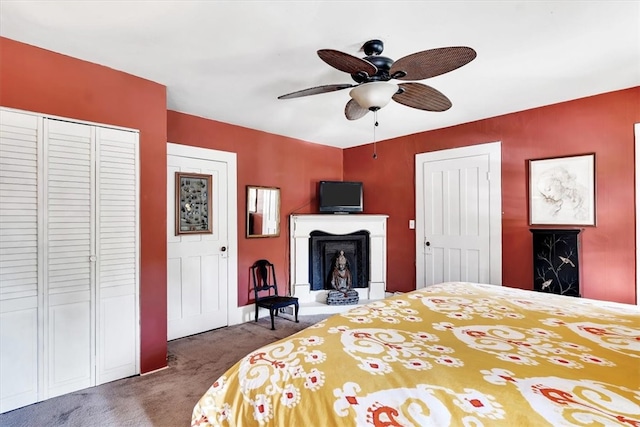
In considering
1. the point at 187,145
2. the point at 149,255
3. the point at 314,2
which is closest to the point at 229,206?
the point at 187,145

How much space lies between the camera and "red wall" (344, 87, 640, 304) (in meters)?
2.69

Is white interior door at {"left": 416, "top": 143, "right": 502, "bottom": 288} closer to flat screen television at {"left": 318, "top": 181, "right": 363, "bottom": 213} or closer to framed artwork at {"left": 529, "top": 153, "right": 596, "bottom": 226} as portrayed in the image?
framed artwork at {"left": 529, "top": 153, "right": 596, "bottom": 226}

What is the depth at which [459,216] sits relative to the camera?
371 centimetres

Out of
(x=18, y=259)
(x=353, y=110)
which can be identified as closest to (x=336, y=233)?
(x=353, y=110)

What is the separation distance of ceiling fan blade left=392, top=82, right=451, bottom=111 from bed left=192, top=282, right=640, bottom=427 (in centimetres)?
134

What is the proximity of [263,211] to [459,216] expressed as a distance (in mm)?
2403

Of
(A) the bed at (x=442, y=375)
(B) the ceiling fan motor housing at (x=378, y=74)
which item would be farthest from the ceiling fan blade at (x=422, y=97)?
(A) the bed at (x=442, y=375)

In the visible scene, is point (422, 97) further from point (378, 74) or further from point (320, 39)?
point (320, 39)

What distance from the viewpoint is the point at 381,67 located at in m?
1.93

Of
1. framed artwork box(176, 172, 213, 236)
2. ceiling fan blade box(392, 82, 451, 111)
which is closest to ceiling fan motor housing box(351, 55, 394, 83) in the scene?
ceiling fan blade box(392, 82, 451, 111)

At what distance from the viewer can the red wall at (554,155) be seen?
269 centimetres

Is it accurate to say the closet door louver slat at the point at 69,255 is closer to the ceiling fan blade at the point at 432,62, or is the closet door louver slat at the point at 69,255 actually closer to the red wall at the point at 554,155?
the ceiling fan blade at the point at 432,62

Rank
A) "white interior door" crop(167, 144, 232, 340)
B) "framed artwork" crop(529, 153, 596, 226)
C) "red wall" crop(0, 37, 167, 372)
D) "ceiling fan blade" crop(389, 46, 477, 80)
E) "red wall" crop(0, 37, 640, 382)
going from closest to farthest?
"ceiling fan blade" crop(389, 46, 477, 80) → "red wall" crop(0, 37, 167, 372) → "red wall" crop(0, 37, 640, 382) → "framed artwork" crop(529, 153, 596, 226) → "white interior door" crop(167, 144, 232, 340)

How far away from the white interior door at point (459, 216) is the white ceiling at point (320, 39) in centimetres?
87
